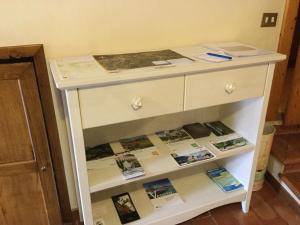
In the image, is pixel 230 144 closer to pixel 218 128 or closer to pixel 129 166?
pixel 218 128

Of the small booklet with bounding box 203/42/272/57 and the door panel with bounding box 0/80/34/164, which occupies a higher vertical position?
the small booklet with bounding box 203/42/272/57

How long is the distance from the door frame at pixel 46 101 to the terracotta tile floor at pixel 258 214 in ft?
2.45

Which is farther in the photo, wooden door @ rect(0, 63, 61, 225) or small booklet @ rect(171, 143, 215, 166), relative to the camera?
small booklet @ rect(171, 143, 215, 166)

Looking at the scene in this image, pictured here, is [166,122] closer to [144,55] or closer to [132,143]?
[132,143]

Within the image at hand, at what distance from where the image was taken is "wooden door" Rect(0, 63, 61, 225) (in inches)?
49.0

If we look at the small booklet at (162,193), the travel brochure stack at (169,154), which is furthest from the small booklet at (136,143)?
the small booklet at (162,193)

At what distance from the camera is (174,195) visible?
5.48 ft

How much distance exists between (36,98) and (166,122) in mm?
758

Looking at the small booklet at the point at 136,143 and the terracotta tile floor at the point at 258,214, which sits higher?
the small booklet at the point at 136,143

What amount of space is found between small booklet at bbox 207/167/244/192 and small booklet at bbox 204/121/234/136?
304mm

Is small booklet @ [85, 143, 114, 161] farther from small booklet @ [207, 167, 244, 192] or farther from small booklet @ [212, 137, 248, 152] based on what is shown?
small booklet @ [207, 167, 244, 192]

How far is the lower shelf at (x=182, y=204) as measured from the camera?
60.6 inches

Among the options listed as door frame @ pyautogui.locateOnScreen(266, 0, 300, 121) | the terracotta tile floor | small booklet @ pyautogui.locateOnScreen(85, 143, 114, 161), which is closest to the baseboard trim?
the terracotta tile floor

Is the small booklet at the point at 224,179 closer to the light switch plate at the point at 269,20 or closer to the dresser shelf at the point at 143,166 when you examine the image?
the dresser shelf at the point at 143,166
